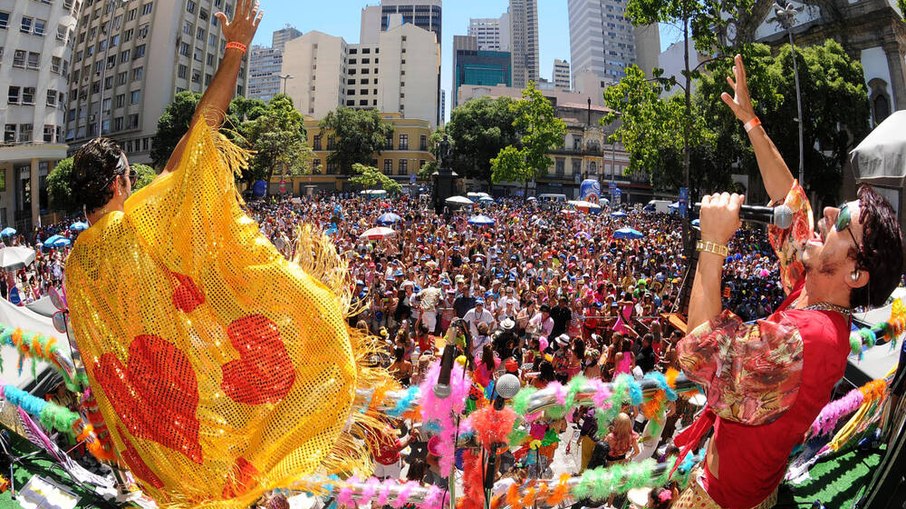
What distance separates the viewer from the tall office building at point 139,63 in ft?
194

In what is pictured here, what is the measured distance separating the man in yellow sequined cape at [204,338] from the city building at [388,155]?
74906 millimetres

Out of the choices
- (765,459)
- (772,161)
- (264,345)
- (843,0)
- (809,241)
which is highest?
(843,0)

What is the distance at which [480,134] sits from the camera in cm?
6519

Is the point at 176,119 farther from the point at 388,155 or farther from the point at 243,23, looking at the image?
the point at 243,23

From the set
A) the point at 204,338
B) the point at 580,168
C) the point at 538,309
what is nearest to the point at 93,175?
the point at 204,338

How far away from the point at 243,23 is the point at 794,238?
8.39ft

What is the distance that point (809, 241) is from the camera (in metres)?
2.36

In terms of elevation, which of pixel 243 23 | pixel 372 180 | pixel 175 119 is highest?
pixel 175 119

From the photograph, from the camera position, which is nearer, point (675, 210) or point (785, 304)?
point (785, 304)

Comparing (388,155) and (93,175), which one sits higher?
(388,155)

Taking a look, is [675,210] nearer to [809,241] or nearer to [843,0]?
[843,0]

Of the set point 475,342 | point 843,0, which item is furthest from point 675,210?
point 475,342

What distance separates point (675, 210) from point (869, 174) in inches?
1515

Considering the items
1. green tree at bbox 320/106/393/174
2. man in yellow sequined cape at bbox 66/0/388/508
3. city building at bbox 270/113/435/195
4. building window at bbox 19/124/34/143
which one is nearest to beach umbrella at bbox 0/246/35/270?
man in yellow sequined cape at bbox 66/0/388/508
